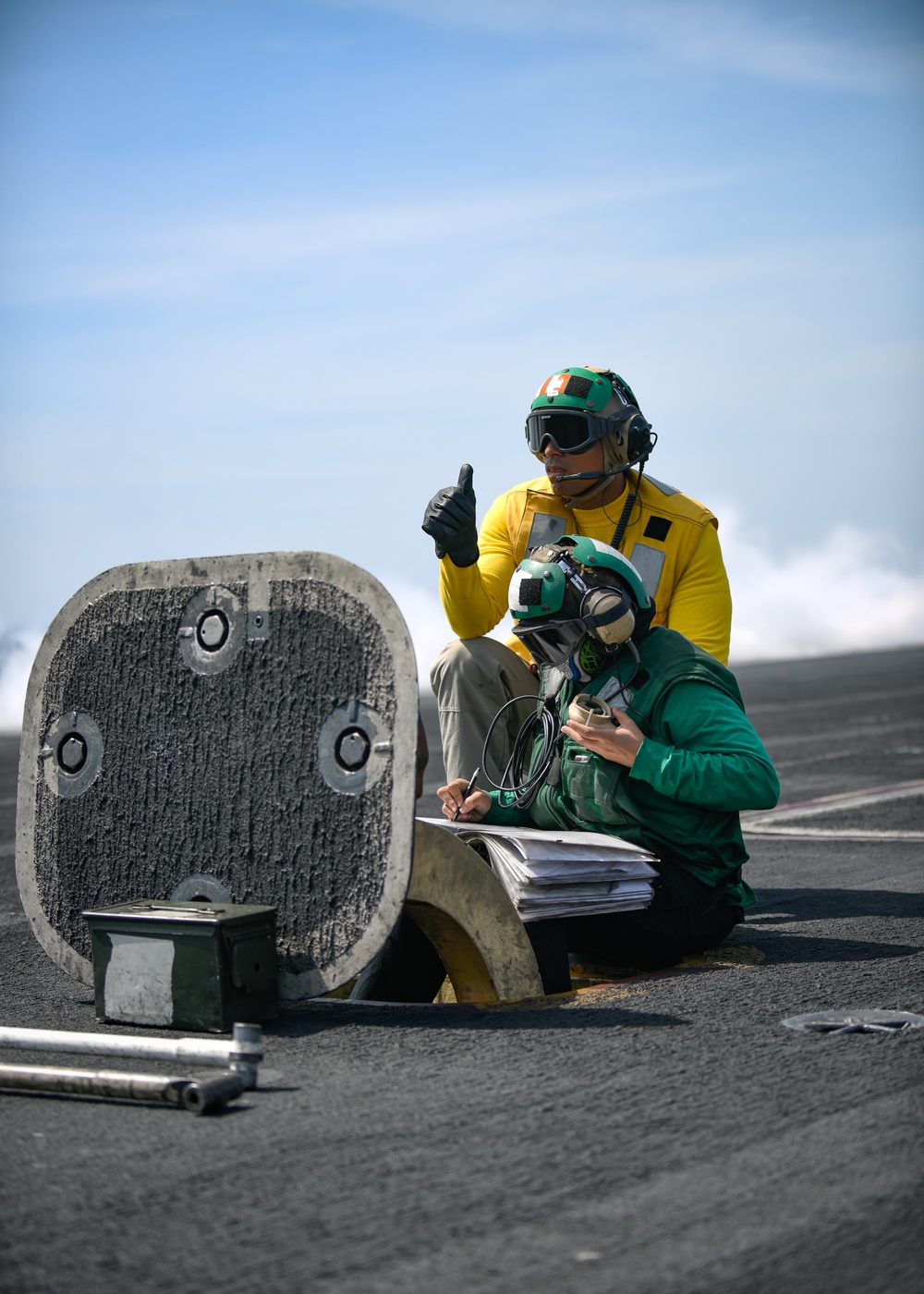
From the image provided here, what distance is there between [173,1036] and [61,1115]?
2.35 ft

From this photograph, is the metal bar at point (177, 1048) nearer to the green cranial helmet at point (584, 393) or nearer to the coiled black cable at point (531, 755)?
the coiled black cable at point (531, 755)

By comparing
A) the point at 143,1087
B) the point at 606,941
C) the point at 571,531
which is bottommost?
the point at 143,1087

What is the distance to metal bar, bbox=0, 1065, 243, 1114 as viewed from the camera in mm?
3424

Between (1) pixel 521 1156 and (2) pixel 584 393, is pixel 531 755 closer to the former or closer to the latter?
(2) pixel 584 393

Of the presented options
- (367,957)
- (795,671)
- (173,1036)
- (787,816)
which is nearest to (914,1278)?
(367,957)

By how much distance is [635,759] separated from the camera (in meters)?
4.79

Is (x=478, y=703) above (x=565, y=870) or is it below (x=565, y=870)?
above

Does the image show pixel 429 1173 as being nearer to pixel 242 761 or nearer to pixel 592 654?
pixel 242 761

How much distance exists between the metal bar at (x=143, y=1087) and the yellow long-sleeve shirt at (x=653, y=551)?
2790 millimetres

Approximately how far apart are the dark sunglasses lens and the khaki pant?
0.82m

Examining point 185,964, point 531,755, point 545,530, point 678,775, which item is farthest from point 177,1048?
point 545,530

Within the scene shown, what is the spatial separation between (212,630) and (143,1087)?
1.50 m

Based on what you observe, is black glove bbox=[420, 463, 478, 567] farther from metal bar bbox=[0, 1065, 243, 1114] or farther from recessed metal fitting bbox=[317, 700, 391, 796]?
metal bar bbox=[0, 1065, 243, 1114]

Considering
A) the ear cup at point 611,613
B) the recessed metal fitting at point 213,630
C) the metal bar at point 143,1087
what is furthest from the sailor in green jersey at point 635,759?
the metal bar at point 143,1087
